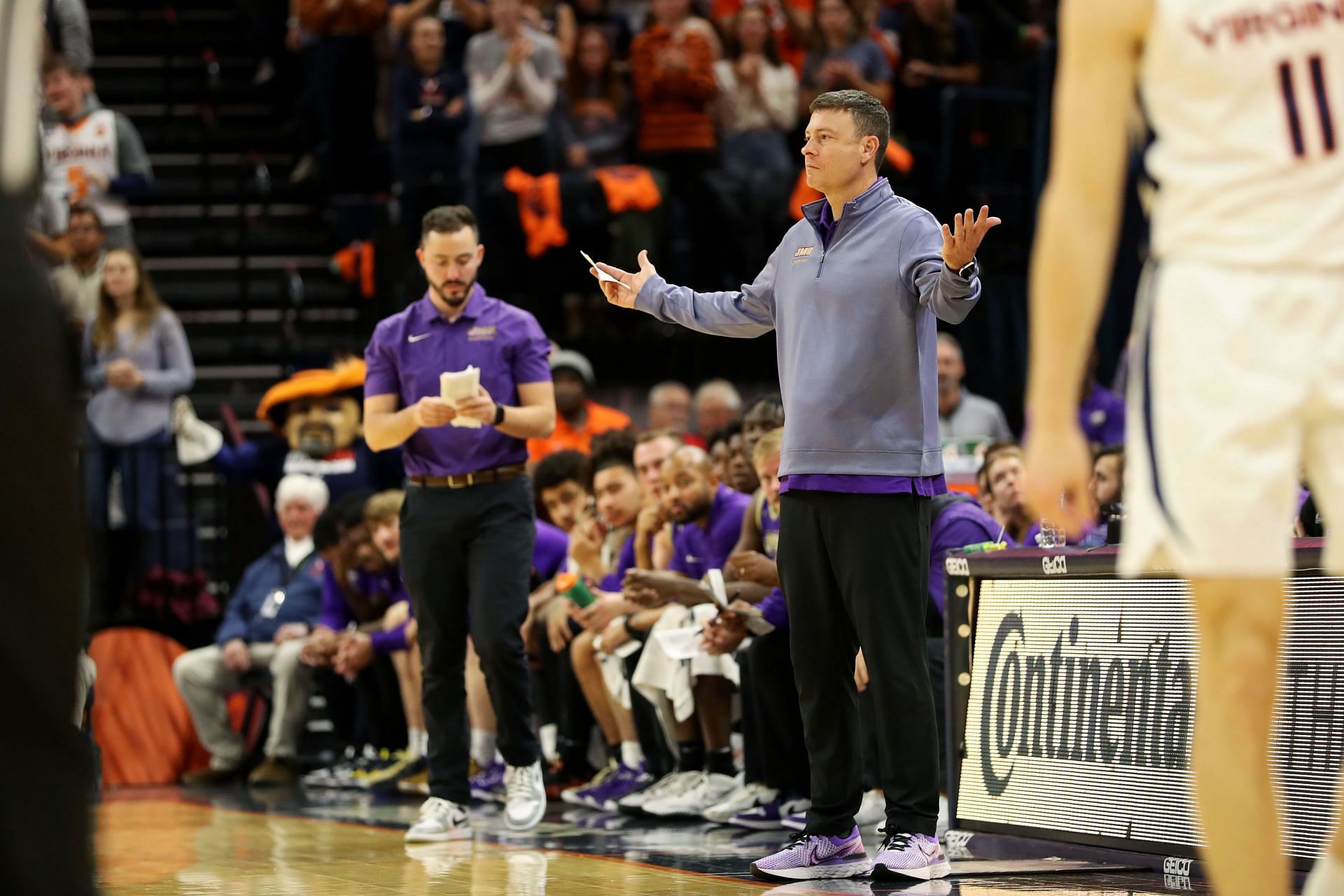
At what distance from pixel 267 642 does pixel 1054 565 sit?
5.96 meters

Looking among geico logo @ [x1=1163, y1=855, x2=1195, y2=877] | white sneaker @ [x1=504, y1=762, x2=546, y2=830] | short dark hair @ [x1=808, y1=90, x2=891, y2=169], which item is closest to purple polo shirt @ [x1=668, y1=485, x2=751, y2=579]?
white sneaker @ [x1=504, y1=762, x2=546, y2=830]

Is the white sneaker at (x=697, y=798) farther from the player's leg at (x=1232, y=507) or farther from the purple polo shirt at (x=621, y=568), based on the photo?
the player's leg at (x=1232, y=507)

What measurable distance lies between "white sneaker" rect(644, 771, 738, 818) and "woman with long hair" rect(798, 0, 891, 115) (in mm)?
5771

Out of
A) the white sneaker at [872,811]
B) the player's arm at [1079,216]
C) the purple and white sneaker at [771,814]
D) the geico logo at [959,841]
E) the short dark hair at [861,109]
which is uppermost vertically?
the short dark hair at [861,109]

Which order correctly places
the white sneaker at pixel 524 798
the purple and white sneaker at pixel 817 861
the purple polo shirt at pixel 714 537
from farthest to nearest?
1. the purple polo shirt at pixel 714 537
2. the white sneaker at pixel 524 798
3. the purple and white sneaker at pixel 817 861

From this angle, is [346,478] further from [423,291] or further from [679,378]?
[679,378]

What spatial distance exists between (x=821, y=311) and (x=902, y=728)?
122cm

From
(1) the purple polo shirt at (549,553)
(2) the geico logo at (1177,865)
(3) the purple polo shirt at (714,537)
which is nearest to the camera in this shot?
(2) the geico logo at (1177,865)

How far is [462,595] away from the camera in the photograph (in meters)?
6.68

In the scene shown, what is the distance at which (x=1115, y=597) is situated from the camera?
5035 mm

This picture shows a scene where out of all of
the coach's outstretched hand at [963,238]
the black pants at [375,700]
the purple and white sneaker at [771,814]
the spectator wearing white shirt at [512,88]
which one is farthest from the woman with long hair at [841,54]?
the coach's outstretched hand at [963,238]

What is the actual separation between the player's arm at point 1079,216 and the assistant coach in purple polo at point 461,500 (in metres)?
3.84

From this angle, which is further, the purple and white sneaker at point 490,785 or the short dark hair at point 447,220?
the purple and white sneaker at point 490,785

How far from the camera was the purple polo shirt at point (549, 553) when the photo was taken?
331 inches
